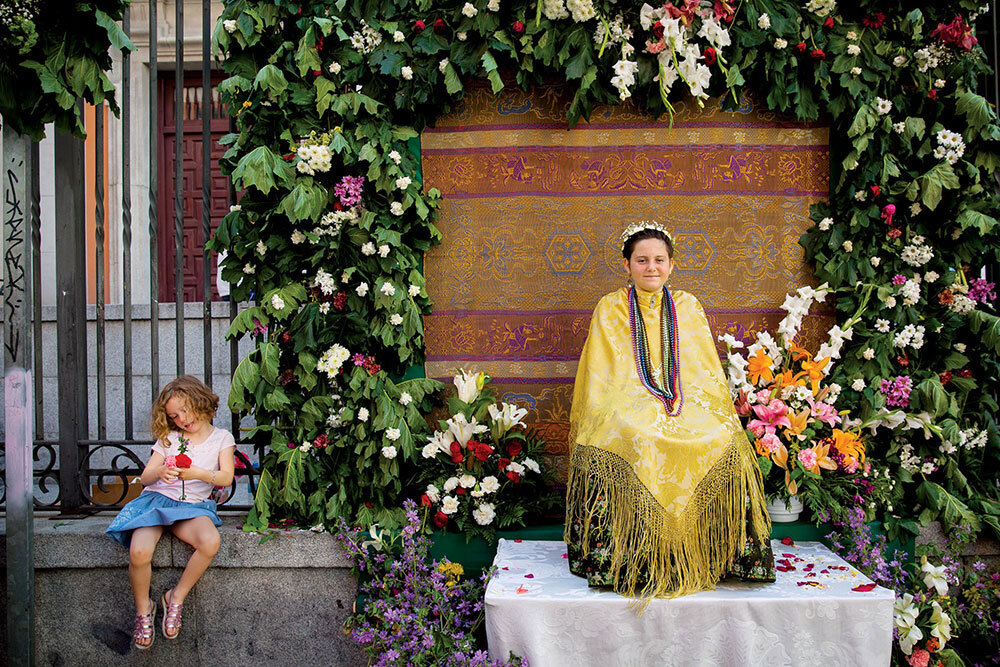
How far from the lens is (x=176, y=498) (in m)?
3.38

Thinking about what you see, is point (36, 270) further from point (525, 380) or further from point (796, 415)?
point (796, 415)

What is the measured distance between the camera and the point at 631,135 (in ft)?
12.8

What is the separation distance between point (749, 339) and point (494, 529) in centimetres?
164

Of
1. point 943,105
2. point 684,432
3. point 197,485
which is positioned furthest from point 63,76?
point 943,105

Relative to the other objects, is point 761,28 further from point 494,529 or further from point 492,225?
point 494,529

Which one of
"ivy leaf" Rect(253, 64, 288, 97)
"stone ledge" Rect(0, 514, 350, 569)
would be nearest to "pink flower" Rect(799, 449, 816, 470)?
"stone ledge" Rect(0, 514, 350, 569)

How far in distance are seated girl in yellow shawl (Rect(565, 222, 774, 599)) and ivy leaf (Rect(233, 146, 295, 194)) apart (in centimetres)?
172

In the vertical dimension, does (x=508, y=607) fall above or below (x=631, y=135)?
below

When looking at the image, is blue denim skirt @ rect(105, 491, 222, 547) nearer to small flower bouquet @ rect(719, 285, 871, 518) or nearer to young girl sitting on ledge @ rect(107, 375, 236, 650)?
young girl sitting on ledge @ rect(107, 375, 236, 650)

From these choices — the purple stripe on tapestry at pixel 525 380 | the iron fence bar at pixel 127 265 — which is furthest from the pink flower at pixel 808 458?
the iron fence bar at pixel 127 265

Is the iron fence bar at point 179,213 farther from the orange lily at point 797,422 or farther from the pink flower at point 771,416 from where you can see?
the orange lily at point 797,422

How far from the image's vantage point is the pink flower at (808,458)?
11.3 feet

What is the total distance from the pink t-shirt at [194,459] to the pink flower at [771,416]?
2447mm

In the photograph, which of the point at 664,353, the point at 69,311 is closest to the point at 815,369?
the point at 664,353
